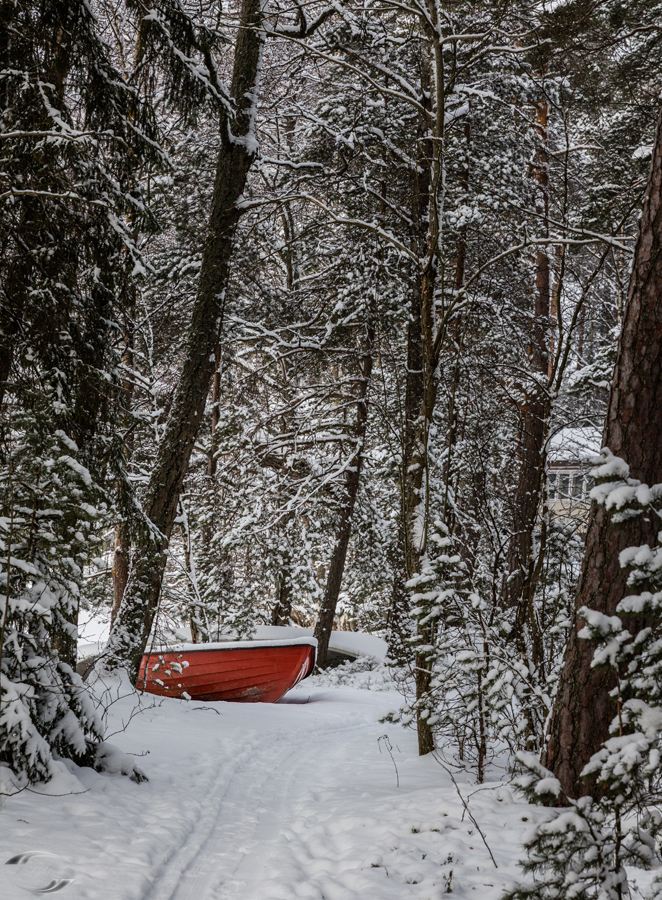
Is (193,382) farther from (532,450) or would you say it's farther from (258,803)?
(532,450)

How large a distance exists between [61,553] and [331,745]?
464cm

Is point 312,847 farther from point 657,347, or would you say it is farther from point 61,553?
point 657,347

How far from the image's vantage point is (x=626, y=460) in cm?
299

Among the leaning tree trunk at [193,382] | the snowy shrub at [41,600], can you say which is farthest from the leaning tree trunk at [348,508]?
the snowy shrub at [41,600]

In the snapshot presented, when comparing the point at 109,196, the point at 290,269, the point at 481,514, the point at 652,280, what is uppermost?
the point at 290,269

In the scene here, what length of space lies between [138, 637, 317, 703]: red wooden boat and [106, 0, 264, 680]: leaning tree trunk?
6.33 feet

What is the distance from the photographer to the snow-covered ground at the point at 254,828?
3.29 meters

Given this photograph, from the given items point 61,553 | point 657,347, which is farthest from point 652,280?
point 61,553

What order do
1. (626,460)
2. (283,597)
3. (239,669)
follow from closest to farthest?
(626,460), (239,669), (283,597)

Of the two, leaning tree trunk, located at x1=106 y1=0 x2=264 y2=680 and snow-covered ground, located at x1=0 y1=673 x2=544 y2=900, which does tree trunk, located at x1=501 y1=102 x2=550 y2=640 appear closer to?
snow-covered ground, located at x1=0 y1=673 x2=544 y2=900

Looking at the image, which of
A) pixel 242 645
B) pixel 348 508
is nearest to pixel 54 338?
pixel 242 645

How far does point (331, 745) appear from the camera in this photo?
7.42 m

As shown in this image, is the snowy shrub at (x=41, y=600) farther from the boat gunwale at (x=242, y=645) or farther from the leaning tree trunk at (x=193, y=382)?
the boat gunwale at (x=242, y=645)
